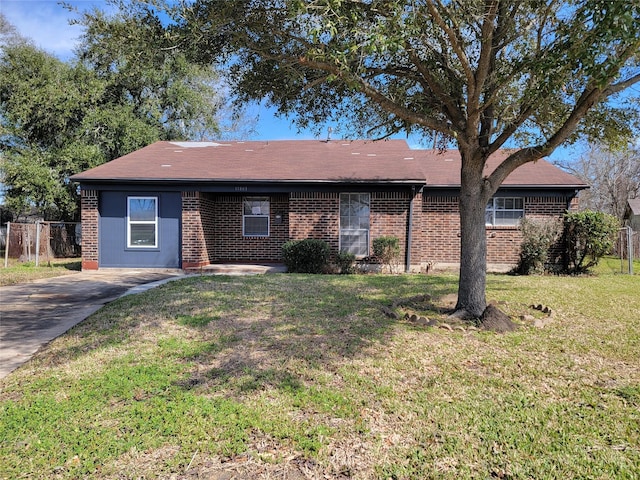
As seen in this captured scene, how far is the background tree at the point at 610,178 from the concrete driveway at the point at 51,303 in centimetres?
3096

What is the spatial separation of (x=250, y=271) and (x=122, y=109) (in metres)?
12.8

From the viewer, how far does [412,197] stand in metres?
12.7

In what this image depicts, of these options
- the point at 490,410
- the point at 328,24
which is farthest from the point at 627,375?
the point at 328,24

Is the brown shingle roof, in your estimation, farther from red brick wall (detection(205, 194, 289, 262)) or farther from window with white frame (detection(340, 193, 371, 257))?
red brick wall (detection(205, 194, 289, 262))

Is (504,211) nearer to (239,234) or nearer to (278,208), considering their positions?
(278,208)

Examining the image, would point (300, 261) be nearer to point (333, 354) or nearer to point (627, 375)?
point (333, 354)

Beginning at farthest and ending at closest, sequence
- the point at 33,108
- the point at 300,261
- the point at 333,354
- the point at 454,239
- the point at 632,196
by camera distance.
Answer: the point at 632,196 < the point at 33,108 < the point at 454,239 < the point at 300,261 < the point at 333,354

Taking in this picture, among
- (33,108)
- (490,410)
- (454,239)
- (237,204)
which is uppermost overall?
(33,108)

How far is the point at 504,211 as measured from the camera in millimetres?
13898

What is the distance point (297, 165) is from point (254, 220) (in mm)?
2460

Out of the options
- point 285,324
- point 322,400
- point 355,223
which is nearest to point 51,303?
point 285,324

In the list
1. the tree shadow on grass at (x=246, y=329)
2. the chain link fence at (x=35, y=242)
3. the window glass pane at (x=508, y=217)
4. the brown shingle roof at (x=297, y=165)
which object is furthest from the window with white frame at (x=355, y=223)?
the chain link fence at (x=35, y=242)

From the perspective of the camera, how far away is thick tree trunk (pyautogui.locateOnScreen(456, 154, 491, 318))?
6.28 meters

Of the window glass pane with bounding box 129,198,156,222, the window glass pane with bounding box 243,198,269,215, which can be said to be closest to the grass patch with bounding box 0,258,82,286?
the window glass pane with bounding box 129,198,156,222
